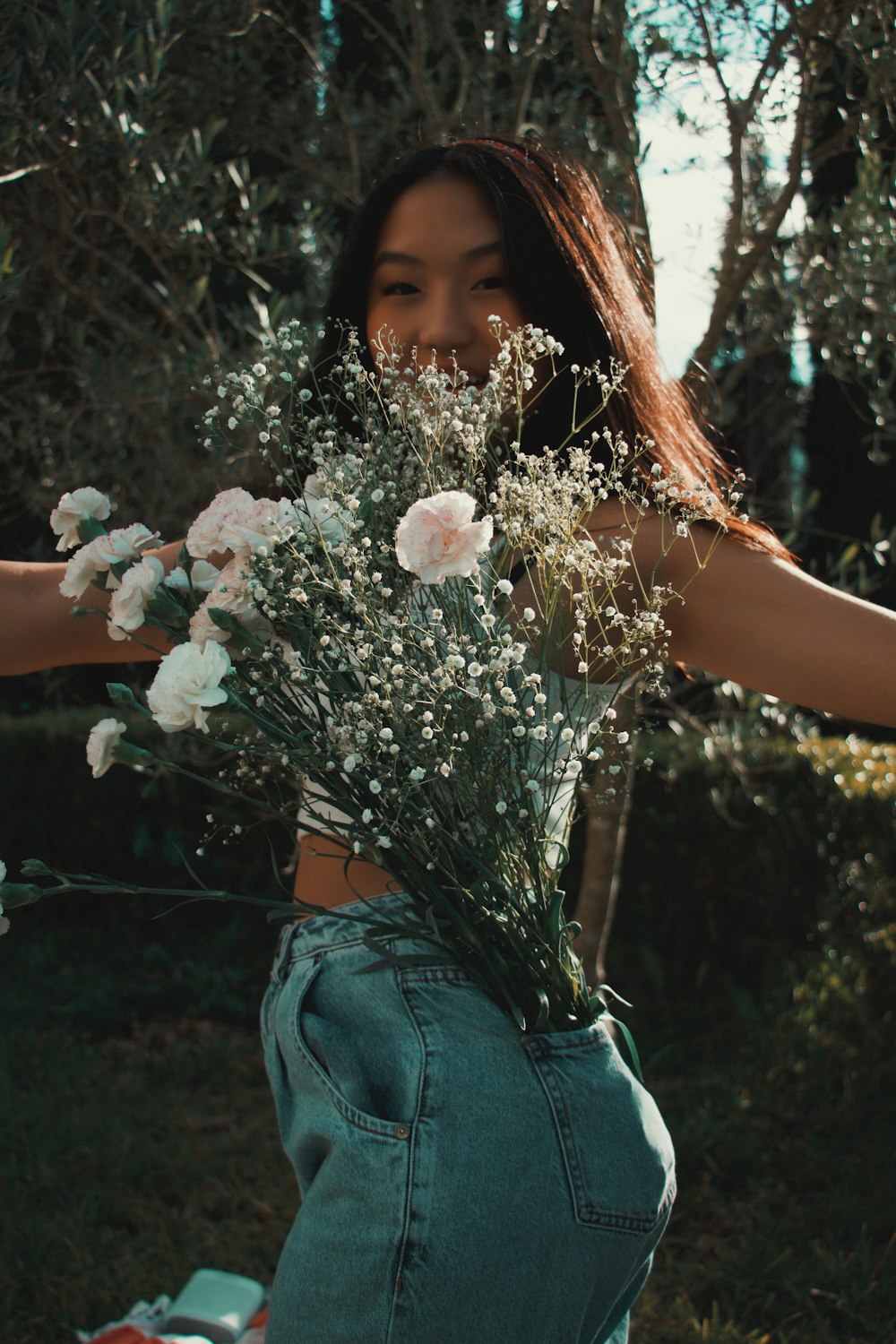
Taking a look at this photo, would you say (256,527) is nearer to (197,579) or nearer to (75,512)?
(197,579)

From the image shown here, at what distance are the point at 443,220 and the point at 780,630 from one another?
86 centimetres

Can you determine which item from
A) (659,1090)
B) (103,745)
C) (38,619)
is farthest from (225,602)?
(659,1090)

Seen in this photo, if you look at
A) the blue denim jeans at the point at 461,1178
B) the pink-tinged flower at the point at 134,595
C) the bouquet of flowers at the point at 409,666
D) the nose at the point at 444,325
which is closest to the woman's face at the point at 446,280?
the nose at the point at 444,325

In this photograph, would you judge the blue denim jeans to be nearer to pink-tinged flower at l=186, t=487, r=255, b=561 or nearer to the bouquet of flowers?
the bouquet of flowers

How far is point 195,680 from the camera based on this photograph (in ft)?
4.04

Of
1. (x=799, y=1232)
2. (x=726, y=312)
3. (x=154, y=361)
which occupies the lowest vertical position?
(x=799, y=1232)

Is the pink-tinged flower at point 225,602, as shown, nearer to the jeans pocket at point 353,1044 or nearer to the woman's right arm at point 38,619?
the woman's right arm at point 38,619

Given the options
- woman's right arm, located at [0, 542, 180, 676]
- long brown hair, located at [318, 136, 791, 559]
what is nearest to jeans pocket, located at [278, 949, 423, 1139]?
woman's right arm, located at [0, 542, 180, 676]

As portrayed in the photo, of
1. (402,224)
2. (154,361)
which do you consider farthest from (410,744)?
(154,361)

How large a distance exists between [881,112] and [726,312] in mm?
1209

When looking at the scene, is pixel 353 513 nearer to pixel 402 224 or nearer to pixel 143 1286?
pixel 402 224

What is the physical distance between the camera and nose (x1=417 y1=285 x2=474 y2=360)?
70.0 inches

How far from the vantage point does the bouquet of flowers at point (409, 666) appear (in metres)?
1.30

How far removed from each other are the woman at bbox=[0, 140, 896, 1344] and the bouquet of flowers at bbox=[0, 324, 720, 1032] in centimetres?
7
